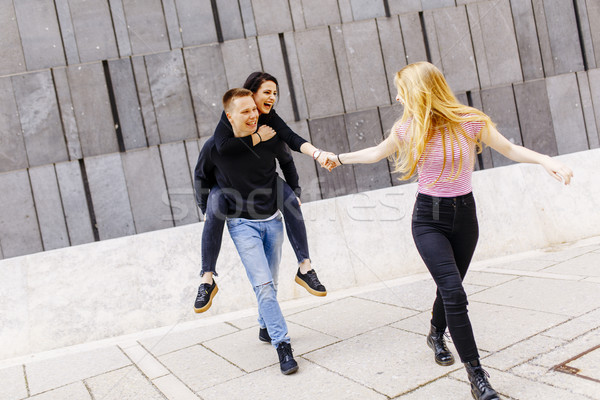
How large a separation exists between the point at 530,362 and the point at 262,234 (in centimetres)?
192

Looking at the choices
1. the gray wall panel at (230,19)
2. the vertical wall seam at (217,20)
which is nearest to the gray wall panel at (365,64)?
the gray wall panel at (230,19)

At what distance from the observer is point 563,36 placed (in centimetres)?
655

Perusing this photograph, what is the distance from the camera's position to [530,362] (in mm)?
3059

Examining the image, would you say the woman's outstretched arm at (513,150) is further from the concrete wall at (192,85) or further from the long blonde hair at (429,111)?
the concrete wall at (192,85)

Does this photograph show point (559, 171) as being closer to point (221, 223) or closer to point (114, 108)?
point (221, 223)

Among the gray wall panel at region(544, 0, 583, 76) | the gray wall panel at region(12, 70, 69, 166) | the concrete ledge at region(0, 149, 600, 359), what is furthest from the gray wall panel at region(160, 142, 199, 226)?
the gray wall panel at region(544, 0, 583, 76)

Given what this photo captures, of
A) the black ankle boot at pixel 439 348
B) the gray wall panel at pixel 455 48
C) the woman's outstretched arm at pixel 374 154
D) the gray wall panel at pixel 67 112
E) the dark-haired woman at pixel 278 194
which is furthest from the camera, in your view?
the gray wall panel at pixel 455 48

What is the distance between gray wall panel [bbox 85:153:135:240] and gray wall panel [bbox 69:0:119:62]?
3.82 ft

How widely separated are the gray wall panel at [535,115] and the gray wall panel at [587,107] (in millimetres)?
503

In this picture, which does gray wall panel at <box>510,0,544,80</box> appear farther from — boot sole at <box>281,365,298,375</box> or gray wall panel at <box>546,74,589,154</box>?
boot sole at <box>281,365,298,375</box>

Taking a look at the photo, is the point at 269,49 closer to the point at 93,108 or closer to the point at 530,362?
the point at 93,108

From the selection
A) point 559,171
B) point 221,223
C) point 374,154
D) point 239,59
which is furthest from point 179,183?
point 559,171

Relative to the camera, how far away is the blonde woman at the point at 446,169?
268 cm

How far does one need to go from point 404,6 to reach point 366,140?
1.75 meters
